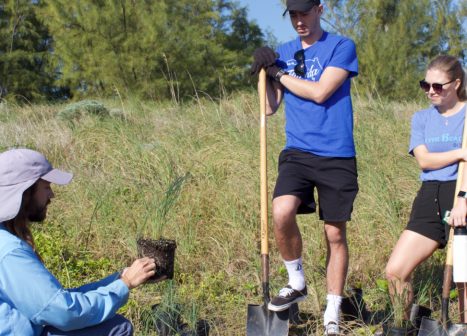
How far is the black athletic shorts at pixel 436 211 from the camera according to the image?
2611 mm

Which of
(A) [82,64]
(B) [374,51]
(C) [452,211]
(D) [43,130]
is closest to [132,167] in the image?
(D) [43,130]

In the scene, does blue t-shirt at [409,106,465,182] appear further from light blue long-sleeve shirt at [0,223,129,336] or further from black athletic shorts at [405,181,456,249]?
light blue long-sleeve shirt at [0,223,129,336]

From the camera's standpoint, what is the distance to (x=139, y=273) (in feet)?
6.86

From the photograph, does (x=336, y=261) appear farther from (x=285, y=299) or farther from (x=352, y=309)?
(x=352, y=309)

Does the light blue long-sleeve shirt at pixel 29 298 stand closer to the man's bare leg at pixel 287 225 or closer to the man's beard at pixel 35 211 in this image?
the man's beard at pixel 35 211

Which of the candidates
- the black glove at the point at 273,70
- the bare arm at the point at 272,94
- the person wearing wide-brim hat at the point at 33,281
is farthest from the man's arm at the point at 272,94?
the person wearing wide-brim hat at the point at 33,281

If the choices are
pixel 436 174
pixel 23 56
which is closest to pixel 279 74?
pixel 436 174

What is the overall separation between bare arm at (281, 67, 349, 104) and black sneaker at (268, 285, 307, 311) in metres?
1.22

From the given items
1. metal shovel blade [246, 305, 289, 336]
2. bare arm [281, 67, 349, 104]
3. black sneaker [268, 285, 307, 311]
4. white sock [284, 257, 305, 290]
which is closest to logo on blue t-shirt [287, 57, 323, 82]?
bare arm [281, 67, 349, 104]

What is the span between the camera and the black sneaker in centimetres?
262

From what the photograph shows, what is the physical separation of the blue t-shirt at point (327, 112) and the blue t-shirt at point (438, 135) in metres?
0.47

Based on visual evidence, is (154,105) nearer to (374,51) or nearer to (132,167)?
(132,167)

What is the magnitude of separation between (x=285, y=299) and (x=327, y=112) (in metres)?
1.23

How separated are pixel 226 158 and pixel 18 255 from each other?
3580mm
